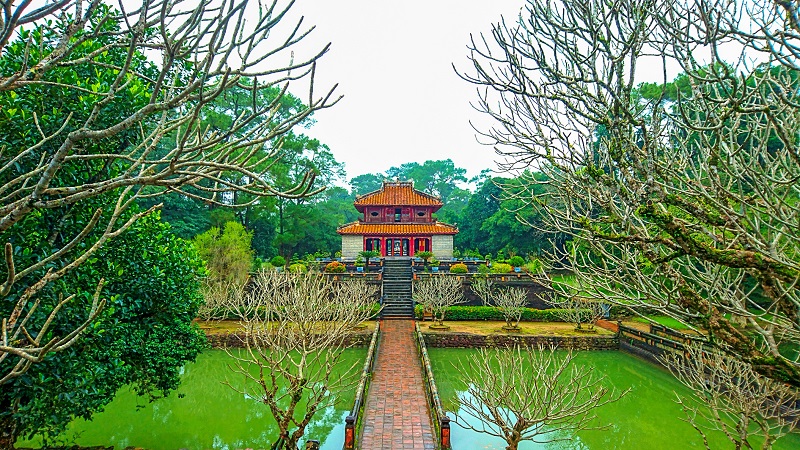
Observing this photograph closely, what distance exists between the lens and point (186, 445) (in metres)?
8.44

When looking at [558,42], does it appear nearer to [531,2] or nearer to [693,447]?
[531,2]

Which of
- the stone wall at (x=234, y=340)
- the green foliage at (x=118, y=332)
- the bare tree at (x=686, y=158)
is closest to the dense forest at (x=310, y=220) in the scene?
the stone wall at (x=234, y=340)

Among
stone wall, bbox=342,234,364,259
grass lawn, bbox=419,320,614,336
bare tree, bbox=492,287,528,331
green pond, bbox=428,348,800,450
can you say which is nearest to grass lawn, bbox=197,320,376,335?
grass lawn, bbox=419,320,614,336

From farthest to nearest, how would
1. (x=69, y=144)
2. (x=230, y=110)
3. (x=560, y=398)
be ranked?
(x=230, y=110), (x=560, y=398), (x=69, y=144)

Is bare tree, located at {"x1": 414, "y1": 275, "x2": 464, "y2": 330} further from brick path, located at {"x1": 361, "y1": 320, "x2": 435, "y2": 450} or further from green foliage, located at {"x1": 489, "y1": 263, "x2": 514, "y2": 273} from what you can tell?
brick path, located at {"x1": 361, "y1": 320, "x2": 435, "y2": 450}

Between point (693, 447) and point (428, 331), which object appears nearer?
point (693, 447)

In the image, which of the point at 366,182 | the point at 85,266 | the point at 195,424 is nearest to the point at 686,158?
the point at 85,266

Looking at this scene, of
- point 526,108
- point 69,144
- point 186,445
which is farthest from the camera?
point 186,445

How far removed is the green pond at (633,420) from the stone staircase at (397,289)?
5924mm

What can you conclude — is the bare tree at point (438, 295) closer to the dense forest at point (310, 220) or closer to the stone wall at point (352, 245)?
the dense forest at point (310, 220)

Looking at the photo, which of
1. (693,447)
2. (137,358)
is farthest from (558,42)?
(693,447)

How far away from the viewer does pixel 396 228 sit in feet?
97.9

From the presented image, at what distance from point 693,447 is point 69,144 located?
10.5m

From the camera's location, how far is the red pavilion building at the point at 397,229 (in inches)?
1159
